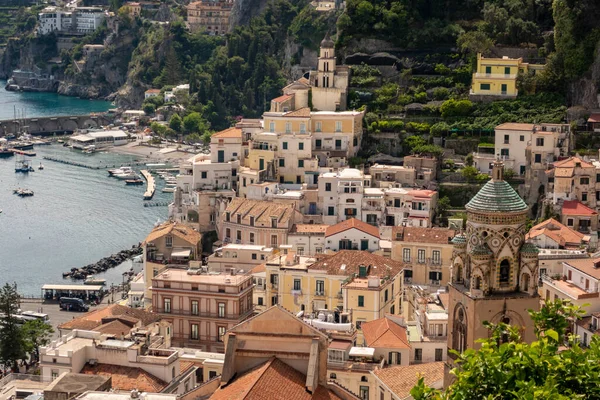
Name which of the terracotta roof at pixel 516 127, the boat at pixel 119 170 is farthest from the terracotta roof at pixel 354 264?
the boat at pixel 119 170

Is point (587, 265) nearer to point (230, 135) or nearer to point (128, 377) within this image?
point (128, 377)

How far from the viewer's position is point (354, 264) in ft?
222

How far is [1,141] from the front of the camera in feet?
553

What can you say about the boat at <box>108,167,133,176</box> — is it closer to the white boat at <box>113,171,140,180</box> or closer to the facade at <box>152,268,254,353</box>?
the white boat at <box>113,171,140,180</box>

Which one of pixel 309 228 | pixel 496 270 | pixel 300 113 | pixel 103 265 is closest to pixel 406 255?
pixel 309 228

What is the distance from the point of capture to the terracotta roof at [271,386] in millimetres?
32406

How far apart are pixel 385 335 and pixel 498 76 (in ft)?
143

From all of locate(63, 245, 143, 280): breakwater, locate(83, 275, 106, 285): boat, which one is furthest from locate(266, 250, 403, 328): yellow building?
locate(63, 245, 143, 280): breakwater

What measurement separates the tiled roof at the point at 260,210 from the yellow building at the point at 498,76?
21.5m

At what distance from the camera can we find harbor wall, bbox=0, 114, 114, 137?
178 meters

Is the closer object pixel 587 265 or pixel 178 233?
pixel 587 265

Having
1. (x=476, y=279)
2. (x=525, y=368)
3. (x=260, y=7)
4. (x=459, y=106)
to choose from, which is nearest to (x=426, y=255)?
(x=459, y=106)

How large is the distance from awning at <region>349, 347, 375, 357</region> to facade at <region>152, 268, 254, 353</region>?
11.8 m

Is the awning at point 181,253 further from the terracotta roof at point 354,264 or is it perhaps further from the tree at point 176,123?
the tree at point 176,123
